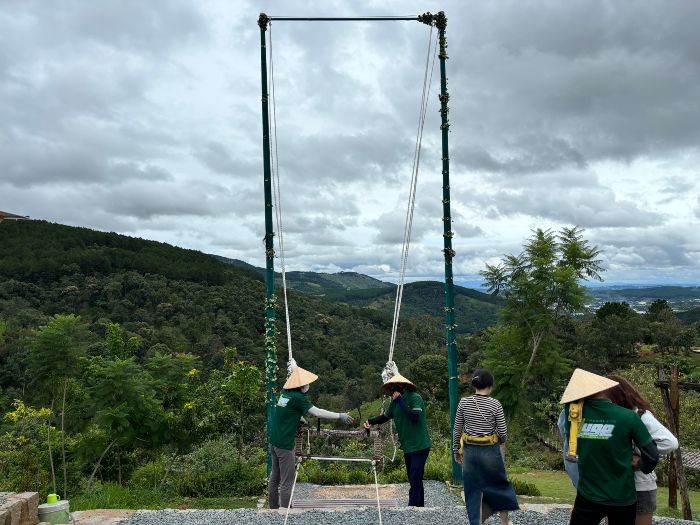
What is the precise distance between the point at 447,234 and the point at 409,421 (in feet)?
9.25

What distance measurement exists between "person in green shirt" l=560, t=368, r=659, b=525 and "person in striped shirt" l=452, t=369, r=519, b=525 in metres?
1.09

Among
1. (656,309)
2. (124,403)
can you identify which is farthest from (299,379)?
(656,309)

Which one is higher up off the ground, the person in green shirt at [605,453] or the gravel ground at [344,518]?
the person in green shirt at [605,453]

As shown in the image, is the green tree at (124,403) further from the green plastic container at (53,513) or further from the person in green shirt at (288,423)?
the person in green shirt at (288,423)

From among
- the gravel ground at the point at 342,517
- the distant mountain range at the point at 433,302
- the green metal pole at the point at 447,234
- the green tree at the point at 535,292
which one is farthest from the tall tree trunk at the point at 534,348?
the distant mountain range at the point at 433,302

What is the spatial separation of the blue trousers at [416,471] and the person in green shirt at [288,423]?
953mm

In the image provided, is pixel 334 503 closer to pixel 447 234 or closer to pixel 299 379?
pixel 299 379

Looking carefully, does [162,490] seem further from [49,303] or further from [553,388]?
[49,303]

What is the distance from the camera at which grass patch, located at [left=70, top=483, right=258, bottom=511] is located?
7129mm

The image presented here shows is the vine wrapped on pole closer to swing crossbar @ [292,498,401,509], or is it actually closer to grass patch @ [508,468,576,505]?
swing crossbar @ [292,498,401,509]

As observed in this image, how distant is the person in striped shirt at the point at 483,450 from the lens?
4.92 m

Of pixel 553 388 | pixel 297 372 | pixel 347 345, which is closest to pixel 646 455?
pixel 297 372

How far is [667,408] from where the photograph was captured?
6812mm

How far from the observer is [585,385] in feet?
12.7
